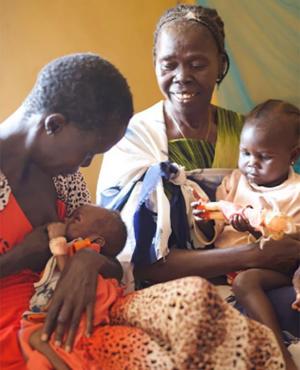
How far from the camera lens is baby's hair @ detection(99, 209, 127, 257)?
120cm

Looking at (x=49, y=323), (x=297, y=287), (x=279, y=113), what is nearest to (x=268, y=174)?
(x=279, y=113)

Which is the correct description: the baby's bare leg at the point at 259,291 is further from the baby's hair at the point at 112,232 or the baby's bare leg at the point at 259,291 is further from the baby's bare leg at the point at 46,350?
the baby's bare leg at the point at 46,350

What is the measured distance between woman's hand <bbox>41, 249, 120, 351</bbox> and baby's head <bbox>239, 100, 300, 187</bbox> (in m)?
0.57

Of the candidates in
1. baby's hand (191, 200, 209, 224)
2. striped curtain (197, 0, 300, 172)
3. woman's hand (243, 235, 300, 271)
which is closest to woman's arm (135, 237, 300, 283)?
woman's hand (243, 235, 300, 271)

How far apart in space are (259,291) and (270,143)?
40cm

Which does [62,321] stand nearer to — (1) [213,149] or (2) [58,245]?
(2) [58,245]

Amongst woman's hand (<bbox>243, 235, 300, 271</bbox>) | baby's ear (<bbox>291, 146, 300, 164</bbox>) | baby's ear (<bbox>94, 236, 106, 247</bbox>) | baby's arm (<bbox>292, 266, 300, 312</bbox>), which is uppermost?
baby's ear (<bbox>94, 236, 106, 247</bbox>)

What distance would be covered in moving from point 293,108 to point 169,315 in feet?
2.64

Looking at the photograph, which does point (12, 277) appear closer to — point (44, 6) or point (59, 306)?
point (59, 306)

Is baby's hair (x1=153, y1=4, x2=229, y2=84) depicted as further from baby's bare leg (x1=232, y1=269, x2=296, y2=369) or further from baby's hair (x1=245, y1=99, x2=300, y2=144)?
baby's bare leg (x1=232, y1=269, x2=296, y2=369)

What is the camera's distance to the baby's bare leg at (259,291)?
1269mm

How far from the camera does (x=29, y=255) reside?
1.08m

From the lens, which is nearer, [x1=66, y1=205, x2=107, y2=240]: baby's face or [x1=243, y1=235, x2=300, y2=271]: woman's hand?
[x1=66, y1=205, x2=107, y2=240]: baby's face

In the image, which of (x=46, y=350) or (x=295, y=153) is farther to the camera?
(x=295, y=153)
